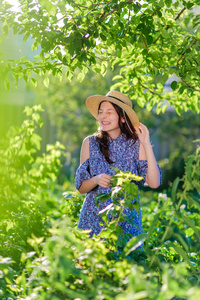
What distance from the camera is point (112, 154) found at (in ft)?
9.59

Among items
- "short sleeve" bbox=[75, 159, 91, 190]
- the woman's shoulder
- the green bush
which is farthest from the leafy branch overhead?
the green bush

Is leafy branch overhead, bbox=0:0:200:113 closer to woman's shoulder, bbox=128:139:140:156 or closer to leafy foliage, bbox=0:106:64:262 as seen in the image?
woman's shoulder, bbox=128:139:140:156

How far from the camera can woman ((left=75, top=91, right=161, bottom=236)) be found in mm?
2797

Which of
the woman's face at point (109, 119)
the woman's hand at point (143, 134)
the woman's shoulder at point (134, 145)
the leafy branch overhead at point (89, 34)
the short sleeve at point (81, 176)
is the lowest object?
the short sleeve at point (81, 176)

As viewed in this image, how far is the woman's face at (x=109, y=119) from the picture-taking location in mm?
2896

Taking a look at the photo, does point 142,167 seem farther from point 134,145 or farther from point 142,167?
point 134,145

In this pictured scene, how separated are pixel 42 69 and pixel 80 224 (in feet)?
3.75

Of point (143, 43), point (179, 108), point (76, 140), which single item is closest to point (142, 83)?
point (179, 108)

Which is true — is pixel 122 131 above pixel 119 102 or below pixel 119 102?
below

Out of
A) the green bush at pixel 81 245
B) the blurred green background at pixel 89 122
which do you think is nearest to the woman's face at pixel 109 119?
the green bush at pixel 81 245

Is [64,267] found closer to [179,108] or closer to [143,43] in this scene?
[143,43]

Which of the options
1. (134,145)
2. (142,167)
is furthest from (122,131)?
(142,167)

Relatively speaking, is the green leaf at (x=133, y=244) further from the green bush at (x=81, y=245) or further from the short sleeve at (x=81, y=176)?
the short sleeve at (x=81, y=176)

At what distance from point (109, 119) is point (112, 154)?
0.83 feet
